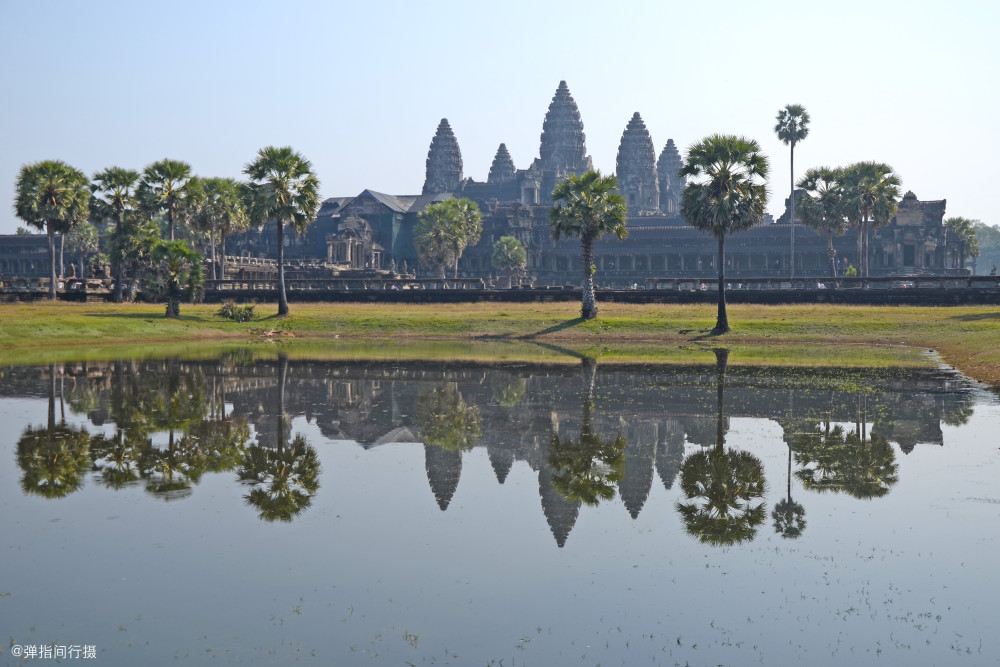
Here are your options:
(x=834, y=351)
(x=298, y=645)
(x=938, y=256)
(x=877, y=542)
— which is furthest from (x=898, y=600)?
(x=938, y=256)

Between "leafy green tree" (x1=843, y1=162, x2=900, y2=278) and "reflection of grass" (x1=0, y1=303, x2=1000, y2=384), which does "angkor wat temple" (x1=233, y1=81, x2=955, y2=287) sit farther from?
"reflection of grass" (x1=0, y1=303, x2=1000, y2=384)

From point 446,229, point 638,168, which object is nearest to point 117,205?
point 446,229

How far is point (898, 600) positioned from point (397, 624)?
203 inches

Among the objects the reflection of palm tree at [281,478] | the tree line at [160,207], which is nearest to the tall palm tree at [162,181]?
the tree line at [160,207]

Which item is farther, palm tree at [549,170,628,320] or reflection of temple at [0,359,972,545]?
palm tree at [549,170,628,320]

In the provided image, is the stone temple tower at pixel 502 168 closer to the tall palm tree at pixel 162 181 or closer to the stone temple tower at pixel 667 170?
the stone temple tower at pixel 667 170

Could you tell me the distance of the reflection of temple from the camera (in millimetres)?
17984

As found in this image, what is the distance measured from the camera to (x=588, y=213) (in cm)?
5419

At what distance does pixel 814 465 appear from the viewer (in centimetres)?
1695

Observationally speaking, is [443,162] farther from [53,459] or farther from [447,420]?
[53,459]

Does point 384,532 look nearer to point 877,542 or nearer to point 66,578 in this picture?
point 66,578

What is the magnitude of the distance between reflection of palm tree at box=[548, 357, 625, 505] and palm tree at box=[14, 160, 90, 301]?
177ft

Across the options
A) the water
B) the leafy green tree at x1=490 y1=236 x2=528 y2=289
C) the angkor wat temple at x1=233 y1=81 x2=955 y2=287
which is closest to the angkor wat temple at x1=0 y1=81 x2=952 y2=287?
the angkor wat temple at x1=233 y1=81 x2=955 y2=287

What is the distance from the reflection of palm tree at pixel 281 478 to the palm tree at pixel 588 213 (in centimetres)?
3668
